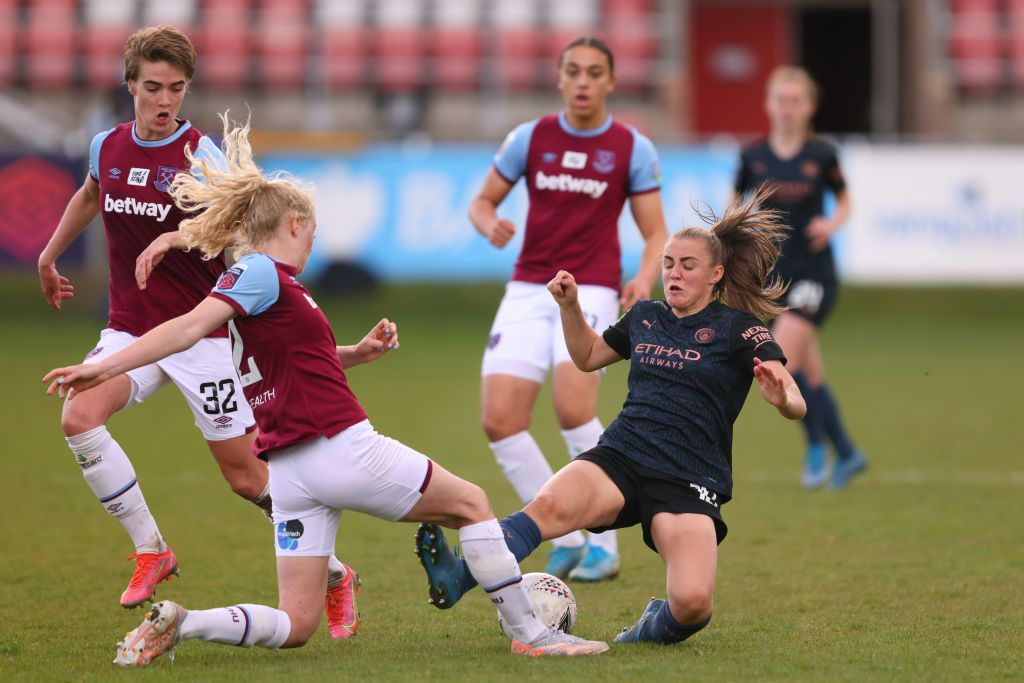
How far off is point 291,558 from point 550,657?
92 cm

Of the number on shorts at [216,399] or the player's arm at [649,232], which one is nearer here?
the number on shorts at [216,399]

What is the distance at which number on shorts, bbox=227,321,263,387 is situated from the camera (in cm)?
470

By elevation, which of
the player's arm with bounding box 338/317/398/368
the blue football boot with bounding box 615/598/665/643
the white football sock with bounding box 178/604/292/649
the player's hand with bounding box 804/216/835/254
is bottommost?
the blue football boot with bounding box 615/598/665/643

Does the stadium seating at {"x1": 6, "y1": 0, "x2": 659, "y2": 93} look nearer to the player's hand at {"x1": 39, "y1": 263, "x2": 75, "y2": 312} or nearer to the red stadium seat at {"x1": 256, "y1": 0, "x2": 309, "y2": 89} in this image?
the red stadium seat at {"x1": 256, "y1": 0, "x2": 309, "y2": 89}

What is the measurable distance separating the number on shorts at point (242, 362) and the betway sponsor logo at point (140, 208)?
3.74 feet

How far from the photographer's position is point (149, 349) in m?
4.38

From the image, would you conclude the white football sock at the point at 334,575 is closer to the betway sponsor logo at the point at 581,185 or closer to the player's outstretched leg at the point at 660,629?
the player's outstretched leg at the point at 660,629

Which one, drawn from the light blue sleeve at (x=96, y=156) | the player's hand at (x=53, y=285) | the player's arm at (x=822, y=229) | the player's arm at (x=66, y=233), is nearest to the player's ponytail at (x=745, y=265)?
the light blue sleeve at (x=96, y=156)

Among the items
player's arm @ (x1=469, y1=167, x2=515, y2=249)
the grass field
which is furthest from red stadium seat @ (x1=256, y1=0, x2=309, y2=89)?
player's arm @ (x1=469, y1=167, x2=515, y2=249)

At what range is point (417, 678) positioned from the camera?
452cm

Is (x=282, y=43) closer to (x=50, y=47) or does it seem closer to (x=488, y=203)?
(x=50, y=47)

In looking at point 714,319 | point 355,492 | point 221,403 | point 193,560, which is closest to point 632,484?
point 714,319

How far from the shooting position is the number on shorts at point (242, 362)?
15.4ft

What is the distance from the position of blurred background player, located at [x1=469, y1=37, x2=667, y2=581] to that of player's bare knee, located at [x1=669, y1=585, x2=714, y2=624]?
1.55 m
